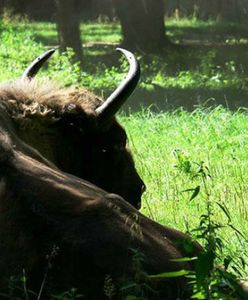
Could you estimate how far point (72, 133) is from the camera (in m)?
5.82

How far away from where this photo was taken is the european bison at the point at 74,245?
12.4 ft

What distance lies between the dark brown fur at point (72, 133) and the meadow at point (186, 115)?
388mm

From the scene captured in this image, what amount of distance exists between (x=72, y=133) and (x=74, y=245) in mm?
2083

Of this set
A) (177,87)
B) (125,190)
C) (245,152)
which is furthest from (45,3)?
(125,190)

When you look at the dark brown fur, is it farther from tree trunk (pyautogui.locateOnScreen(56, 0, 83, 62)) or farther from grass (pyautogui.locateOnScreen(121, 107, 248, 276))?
tree trunk (pyautogui.locateOnScreen(56, 0, 83, 62))

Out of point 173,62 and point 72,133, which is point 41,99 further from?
point 173,62

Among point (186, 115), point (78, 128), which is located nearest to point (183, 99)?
point (186, 115)

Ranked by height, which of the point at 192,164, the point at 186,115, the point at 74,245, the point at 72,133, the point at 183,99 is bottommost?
the point at 183,99

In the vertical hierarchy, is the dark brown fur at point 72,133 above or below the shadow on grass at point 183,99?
above

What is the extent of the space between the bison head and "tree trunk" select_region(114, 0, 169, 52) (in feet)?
54.5

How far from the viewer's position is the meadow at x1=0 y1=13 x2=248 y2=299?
6.66 metres

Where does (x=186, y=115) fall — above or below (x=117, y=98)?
below

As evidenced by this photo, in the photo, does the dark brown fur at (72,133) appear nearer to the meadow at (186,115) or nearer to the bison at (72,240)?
the meadow at (186,115)

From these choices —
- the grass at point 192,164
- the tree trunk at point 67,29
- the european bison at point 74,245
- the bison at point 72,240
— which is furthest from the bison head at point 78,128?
the tree trunk at point 67,29
